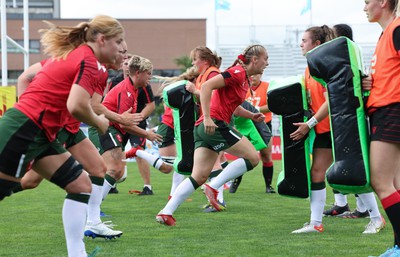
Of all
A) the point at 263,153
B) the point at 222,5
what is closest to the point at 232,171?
the point at 263,153

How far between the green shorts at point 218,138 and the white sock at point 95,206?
4.40ft

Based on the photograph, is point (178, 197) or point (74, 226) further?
point (178, 197)

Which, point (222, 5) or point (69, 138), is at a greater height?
point (222, 5)

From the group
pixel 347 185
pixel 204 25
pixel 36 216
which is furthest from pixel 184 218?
pixel 204 25

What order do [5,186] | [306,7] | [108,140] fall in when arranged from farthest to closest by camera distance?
[306,7]
[108,140]
[5,186]

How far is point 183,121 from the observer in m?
9.35

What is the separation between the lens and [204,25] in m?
73.9

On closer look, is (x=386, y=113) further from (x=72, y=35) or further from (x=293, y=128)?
(x=72, y=35)

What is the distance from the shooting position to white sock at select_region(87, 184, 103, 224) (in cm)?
689

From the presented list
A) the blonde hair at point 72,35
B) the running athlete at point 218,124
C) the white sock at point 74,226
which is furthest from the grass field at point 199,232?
the blonde hair at point 72,35

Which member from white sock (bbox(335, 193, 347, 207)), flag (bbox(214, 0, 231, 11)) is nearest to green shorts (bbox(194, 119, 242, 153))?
white sock (bbox(335, 193, 347, 207))

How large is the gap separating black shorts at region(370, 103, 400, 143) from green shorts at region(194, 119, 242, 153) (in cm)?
290

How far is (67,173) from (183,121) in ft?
14.4

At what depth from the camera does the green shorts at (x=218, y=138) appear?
779cm
